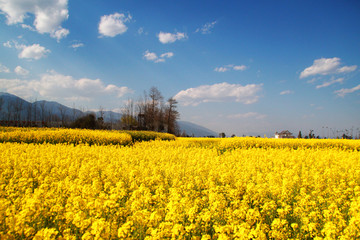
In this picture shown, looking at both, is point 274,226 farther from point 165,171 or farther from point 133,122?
point 133,122

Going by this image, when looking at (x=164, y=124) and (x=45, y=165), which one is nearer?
(x=45, y=165)

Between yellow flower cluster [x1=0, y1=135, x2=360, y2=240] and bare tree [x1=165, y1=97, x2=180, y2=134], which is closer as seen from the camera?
yellow flower cluster [x1=0, y1=135, x2=360, y2=240]

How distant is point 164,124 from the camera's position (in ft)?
163

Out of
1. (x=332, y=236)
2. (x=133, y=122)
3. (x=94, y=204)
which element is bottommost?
(x=332, y=236)

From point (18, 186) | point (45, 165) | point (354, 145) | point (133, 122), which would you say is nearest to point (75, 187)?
point (18, 186)

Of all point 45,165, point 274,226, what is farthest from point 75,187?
point 274,226

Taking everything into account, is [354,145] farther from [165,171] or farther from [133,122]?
[133,122]

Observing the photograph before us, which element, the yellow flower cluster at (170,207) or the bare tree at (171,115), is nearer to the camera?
the yellow flower cluster at (170,207)

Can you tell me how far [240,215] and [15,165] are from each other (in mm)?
6643

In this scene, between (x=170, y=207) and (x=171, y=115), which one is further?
(x=171, y=115)

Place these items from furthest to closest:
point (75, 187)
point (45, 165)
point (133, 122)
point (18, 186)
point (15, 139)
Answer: point (133, 122), point (15, 139), point (45, 165), point (18, 186), point (75, 187)

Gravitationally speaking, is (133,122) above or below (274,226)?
above

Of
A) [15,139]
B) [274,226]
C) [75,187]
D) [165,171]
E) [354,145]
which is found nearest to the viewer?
[274,226]

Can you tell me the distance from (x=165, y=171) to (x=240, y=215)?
9.95 ft
